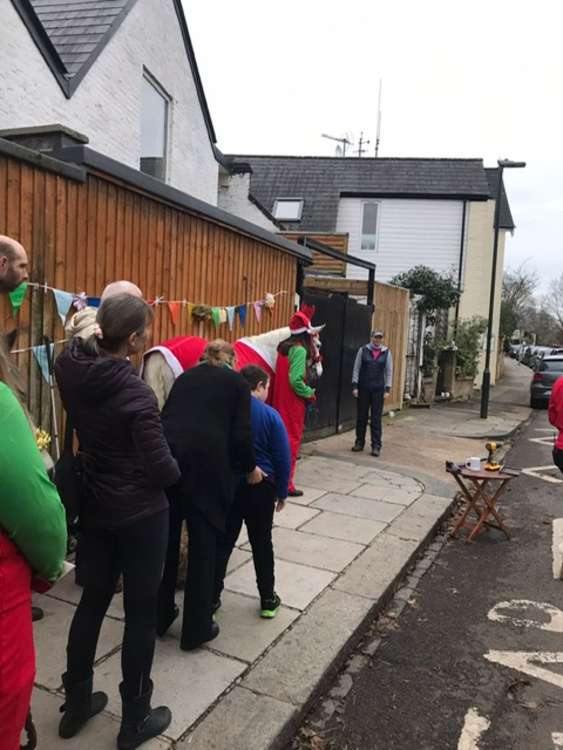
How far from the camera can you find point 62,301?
4.19 metres

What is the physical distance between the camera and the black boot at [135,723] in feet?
8.46

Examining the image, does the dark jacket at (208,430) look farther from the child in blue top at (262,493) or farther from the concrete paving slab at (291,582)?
the concrete paving slab at (291,582)

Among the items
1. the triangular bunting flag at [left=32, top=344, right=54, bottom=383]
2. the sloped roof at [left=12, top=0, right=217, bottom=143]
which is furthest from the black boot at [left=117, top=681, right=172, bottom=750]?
the sloped roof at [left=12, top=0, right=217, bottom=143]

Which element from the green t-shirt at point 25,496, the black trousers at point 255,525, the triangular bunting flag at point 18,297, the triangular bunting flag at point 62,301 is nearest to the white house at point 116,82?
the triangular bunting flag at point 62,301

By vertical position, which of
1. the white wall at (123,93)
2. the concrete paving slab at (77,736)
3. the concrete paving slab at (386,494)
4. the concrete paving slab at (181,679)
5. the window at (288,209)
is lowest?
the concrete paving slab at (386,494)

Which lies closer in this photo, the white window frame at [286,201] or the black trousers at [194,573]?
the black trousers at [194,573]

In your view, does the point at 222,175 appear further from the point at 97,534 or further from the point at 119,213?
the point at 97,534

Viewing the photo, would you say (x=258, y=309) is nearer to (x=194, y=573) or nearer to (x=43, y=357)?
(x=43, y=357)

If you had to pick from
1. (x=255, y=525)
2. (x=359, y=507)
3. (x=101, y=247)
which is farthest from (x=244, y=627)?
(x=359, y=507)

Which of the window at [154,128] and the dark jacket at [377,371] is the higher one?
the window at [154,128]

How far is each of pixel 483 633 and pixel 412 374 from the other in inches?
485

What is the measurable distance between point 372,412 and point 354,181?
17.3m

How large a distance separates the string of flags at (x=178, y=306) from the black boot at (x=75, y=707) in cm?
211

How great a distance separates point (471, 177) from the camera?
23.5 metres
